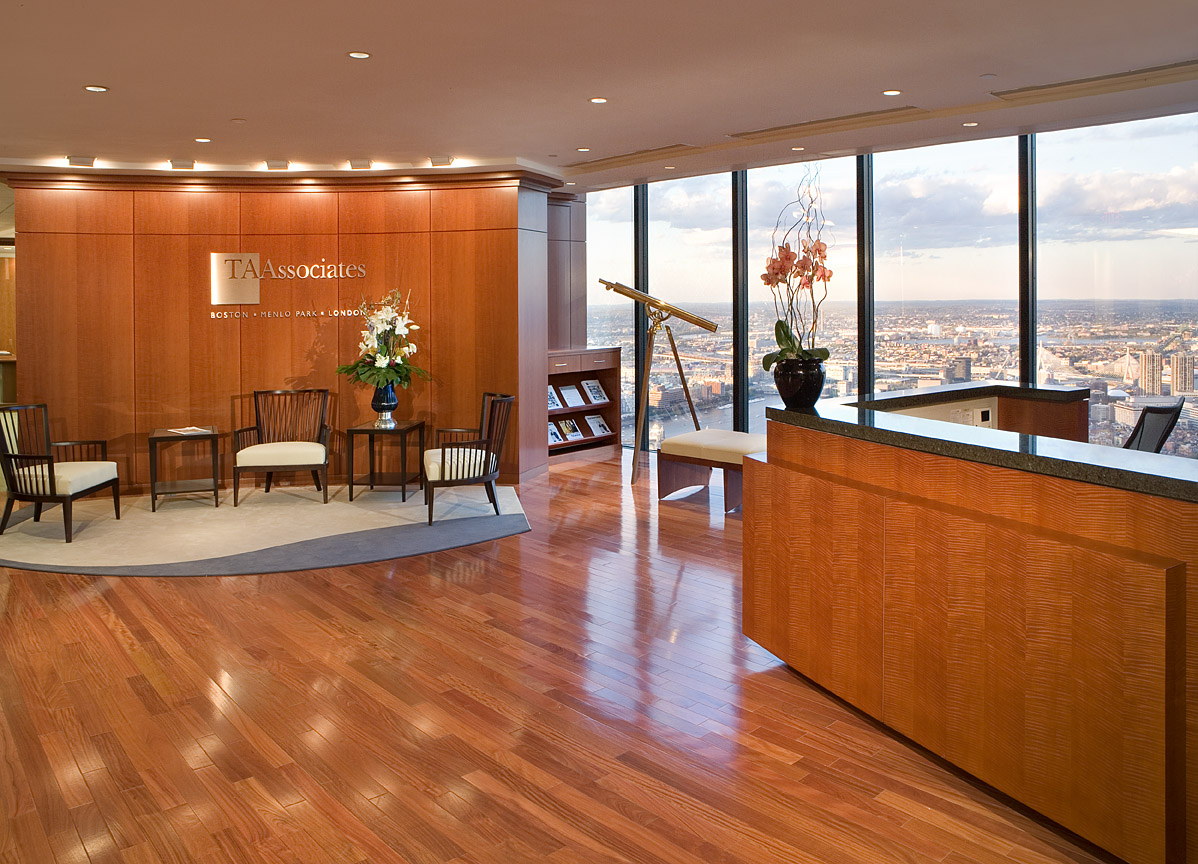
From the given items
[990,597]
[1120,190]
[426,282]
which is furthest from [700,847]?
[426,282]

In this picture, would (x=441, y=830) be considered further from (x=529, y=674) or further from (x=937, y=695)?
(x=937, y=695)

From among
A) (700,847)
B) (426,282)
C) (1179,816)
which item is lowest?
(700,847)

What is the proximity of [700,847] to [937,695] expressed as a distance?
1.04 meters

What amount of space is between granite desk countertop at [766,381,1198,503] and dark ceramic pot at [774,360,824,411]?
75mm

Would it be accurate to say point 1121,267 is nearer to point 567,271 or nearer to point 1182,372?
point 1182,372

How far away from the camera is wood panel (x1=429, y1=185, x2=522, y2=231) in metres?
8.88

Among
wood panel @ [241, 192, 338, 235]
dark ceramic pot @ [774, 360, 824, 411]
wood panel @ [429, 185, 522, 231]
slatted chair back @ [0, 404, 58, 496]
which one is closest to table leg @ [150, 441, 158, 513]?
slatted chair back @ [0, 404, 58, 496]

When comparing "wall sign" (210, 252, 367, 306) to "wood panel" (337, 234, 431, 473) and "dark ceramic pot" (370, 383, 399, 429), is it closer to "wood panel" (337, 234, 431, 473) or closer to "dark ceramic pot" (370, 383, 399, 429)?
"wood panel" (337, 234, 431, 473)

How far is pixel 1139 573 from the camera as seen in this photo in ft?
8.19

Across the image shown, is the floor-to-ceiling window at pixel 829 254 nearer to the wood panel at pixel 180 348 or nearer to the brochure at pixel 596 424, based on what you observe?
the brochure at pixel 596 424

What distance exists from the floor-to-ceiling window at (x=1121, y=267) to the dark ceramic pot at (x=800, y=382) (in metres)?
4.09

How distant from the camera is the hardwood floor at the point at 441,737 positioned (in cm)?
293

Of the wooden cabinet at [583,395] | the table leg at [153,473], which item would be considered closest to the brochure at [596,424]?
the wooden cabinet at [583,395]

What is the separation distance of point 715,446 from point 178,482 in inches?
195
